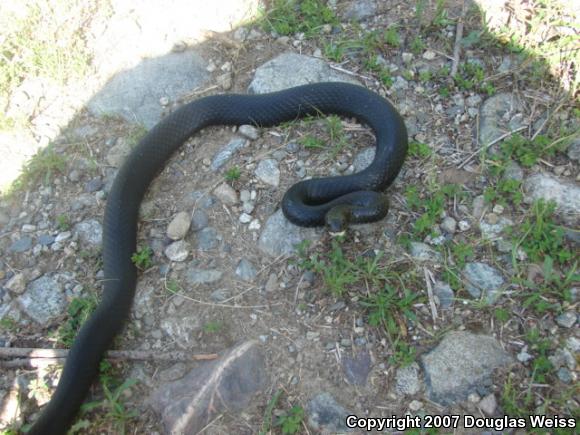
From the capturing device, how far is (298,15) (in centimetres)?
501

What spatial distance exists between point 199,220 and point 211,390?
4.51 feet

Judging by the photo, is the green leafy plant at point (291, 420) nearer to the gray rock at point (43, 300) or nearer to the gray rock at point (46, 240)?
the gray rock at point (43, 300)

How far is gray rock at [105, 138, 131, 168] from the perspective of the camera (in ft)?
14.4

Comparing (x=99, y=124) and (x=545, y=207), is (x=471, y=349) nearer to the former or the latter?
(x=545, y=207)

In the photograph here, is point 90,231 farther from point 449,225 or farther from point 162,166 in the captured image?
point 449,225

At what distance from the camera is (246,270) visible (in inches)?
142

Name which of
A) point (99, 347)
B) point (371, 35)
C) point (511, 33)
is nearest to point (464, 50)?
point (511, 33)

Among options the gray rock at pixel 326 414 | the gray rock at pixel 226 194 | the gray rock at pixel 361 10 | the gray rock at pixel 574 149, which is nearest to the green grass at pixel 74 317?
the gray rock at pixel 226 194

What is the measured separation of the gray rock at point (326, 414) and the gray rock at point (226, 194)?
168 cm

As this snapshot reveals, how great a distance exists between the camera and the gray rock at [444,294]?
3236 millimetres

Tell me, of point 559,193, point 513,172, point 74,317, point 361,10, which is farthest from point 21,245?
point 559,193

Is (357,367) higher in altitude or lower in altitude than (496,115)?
lower

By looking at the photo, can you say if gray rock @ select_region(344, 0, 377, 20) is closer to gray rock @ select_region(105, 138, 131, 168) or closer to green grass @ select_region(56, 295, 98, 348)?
gray rock @ select_region(105, 138, 131, 168)

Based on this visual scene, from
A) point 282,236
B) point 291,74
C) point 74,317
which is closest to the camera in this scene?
point 74,317
